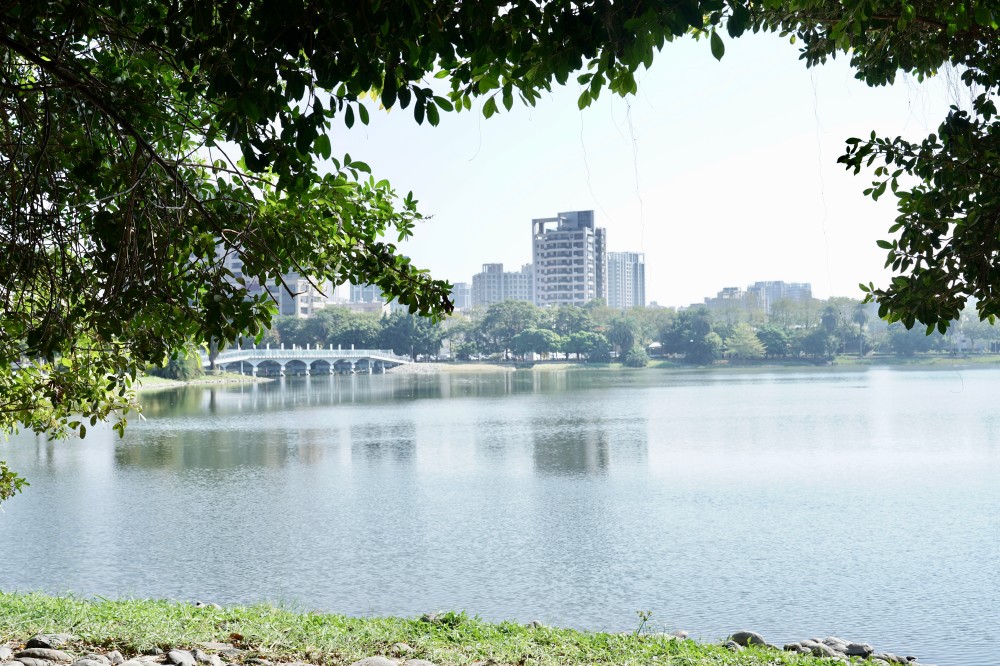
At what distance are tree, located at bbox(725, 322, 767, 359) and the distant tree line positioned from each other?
10 centimetres

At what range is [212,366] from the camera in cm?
6562

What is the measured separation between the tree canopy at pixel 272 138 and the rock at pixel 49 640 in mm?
1313

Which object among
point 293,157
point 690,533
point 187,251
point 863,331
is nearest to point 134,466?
point 690,533

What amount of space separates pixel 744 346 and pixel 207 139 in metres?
87.0

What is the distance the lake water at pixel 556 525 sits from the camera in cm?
954

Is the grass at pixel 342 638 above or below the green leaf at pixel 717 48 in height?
below

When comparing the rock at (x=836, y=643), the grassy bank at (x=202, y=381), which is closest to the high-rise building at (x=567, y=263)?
the grassy bank at (x=202, y=381)

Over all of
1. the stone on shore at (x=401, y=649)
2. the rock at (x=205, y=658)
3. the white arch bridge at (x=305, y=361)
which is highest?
the white arch bridge at (x=305, y=361)

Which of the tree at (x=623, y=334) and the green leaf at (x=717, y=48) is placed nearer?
the green leaf at (x=717, y=48)

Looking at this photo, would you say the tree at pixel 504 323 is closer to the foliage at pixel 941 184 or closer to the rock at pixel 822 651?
the rock at pixel 822 651

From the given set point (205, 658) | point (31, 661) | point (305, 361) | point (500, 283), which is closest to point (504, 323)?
point (305, 361)

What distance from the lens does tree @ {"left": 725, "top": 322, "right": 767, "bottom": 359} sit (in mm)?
86812

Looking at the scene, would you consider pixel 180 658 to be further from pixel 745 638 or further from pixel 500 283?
pixel 500 283

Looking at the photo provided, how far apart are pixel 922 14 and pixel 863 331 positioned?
86.5m
